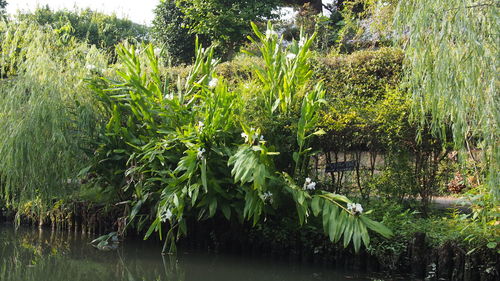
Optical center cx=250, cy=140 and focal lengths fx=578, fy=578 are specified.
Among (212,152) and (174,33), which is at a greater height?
(174,33)

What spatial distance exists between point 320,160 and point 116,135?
2.51 metres

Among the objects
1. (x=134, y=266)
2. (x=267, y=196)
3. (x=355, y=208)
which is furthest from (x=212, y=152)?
(x=355, y=208)

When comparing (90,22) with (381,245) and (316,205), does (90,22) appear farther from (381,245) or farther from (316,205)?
(381,245)

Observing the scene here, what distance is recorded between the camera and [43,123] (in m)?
6.92

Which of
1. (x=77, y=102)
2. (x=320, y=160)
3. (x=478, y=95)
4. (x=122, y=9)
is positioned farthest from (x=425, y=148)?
(x=122, y=9)

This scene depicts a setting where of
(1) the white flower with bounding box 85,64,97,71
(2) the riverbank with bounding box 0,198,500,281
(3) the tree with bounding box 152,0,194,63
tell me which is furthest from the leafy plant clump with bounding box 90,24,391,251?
(3) the tree with bounding box 152,0,194,63

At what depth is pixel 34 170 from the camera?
271 inches

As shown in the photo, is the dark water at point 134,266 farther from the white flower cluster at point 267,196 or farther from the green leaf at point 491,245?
the green leaf at point 491,245

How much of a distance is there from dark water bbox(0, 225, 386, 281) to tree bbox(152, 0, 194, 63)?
950 cm

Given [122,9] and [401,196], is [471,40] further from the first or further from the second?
[122,9]

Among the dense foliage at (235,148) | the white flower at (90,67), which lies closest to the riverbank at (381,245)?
the dense foliage at (235,148)

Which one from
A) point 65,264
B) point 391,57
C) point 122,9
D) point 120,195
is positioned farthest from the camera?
point 122,9

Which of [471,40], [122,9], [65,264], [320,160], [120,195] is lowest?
[65,264]

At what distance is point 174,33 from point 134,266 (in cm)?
1077
